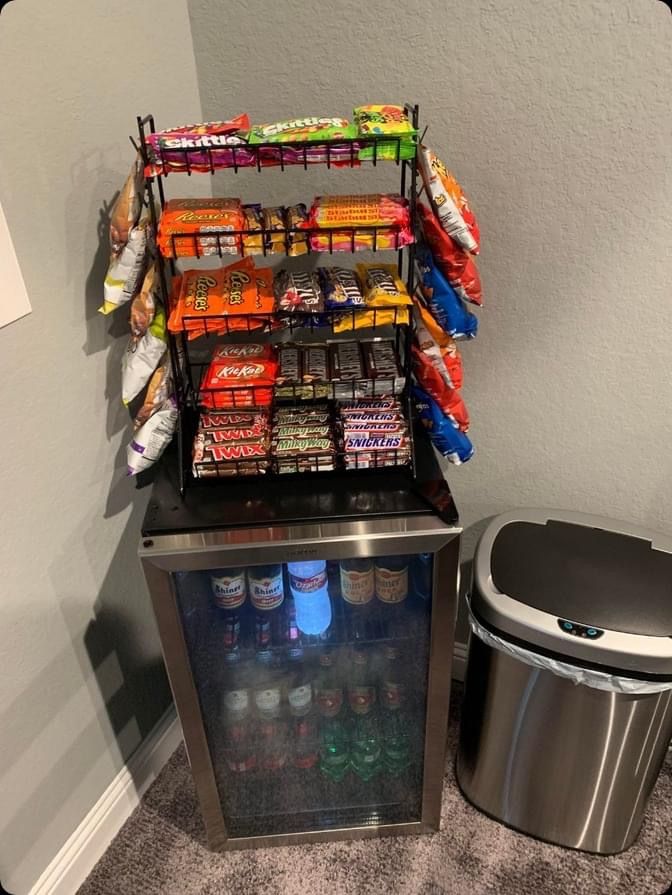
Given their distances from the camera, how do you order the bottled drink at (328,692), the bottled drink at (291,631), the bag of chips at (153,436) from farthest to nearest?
the bottled drink at (328,692) → the bottled drink at (291,631) → the bag of chips at (153,436)

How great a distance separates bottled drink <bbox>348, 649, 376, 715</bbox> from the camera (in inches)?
56.3

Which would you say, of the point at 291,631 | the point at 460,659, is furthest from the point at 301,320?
the point at 460,659

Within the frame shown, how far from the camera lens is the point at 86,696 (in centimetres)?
138

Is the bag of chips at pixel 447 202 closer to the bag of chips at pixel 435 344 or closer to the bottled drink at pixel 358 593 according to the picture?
the bag of chips at pixel 435 344

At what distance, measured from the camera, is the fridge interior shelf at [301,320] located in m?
1.08

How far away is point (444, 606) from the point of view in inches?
46.8

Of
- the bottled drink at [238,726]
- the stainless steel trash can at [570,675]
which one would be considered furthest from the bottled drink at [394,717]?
the bottled drink at [238,726]

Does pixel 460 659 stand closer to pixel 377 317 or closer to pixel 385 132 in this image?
pixel 377 317

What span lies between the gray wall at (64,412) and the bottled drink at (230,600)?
264 millimetres

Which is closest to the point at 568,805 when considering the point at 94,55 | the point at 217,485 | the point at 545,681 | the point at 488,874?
the point at 488,874

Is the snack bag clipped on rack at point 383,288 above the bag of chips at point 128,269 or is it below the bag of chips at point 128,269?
below

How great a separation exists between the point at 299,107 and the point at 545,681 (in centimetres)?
118

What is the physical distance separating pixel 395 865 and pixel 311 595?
69 cm

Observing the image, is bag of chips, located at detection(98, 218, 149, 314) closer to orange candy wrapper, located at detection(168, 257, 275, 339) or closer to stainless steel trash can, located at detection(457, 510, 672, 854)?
orange candy wrapper, located at detection(168, 257, 275, 339)
